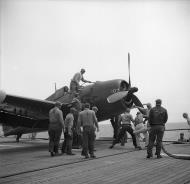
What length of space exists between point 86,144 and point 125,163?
5.29 ft

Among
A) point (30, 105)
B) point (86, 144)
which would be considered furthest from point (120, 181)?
point (30, 105)

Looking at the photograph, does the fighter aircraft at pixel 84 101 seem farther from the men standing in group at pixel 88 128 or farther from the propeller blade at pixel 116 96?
the men standing in group at pixel 88 128

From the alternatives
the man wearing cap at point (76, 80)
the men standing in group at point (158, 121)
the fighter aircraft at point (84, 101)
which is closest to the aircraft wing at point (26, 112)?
the fighter aircraft at point (84, 101)

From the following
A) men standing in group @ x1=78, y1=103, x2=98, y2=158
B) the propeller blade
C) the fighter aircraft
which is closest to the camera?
men standing in group @ x1=78, y1=103, x2=98, y2=158

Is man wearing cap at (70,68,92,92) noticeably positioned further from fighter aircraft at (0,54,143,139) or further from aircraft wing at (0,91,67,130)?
aircraft wing at (0,91,67,130)

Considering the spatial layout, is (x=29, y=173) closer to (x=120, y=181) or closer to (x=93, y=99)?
(x=120, y=181)

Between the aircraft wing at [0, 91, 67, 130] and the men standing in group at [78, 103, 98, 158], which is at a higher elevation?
the aircraft wing at [0, 91, 67, 130]

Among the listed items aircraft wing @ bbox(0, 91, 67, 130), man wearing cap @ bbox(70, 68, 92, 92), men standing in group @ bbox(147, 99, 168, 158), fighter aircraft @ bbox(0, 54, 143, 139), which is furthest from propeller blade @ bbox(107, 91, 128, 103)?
men standing in group @ bbox(147, 99, 168, 158)

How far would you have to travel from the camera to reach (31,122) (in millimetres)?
14469

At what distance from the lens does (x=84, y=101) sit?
42.0ft

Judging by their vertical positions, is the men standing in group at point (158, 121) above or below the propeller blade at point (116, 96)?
below

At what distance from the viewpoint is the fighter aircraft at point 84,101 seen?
477 inches

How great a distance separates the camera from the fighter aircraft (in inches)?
477

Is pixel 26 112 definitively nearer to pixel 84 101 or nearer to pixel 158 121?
pixel 84 101
